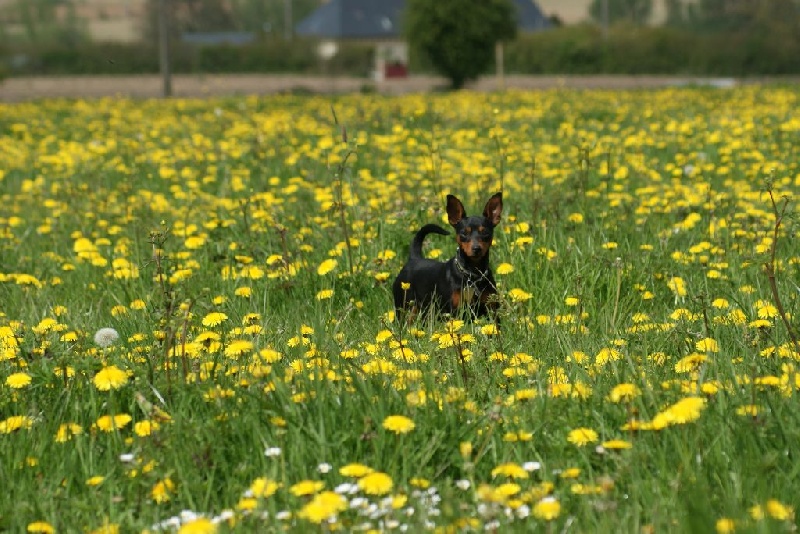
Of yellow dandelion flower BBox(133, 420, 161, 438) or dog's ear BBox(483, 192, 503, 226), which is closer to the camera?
yellow dandelion flower BBox(133, 420, 161, 438)

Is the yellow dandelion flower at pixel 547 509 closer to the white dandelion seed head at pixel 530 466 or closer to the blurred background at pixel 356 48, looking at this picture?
the white dandelion seed head at pixel 530 466

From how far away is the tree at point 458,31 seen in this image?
98.7ft

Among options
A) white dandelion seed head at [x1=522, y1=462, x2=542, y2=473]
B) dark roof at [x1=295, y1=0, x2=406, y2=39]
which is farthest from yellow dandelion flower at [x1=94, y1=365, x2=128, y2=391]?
dark roof at [x1=295, y1=0, x2=406, y2=39]

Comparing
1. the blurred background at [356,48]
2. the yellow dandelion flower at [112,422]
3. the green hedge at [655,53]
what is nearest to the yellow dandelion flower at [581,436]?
the yellow dandelion flower at [112,422]

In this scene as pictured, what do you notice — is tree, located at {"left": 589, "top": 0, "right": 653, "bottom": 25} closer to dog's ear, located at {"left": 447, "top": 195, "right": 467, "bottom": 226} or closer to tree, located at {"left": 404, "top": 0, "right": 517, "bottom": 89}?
tree, located at {"left": 404, "top": 0, "right": 517, "bottom": 89}

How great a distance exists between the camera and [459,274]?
465cm

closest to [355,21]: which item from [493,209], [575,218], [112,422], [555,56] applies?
[555,56]

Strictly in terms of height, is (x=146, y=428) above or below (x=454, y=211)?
below

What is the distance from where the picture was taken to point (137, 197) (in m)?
8.19

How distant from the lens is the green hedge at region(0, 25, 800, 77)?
141ft

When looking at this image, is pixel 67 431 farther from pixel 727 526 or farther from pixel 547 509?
pixel 727 526

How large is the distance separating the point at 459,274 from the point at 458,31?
87.1 ft

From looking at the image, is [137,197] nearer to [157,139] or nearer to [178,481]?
[157,139]

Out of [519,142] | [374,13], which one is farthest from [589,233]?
[374,13]
